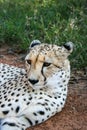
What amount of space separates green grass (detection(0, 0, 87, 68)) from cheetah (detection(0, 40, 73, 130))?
4.15ft

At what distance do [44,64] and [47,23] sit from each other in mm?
2559

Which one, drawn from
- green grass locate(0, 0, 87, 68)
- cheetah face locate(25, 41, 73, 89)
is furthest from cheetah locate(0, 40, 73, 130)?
green grass locate(0, 0, 87, 68)

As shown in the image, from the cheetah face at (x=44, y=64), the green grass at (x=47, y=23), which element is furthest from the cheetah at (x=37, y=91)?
the green grass at (x=47, y=23)

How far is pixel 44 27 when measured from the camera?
22.4ft

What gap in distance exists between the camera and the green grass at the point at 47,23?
6.21m

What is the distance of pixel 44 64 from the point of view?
14.8ft

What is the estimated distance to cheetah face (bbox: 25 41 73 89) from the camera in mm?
4469

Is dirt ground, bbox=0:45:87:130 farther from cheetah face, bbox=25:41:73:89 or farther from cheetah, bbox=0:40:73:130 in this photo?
cheetah face, bbox=25:41:73:89

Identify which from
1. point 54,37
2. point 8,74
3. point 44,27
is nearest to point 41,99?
point 8,74

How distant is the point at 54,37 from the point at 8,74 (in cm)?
135

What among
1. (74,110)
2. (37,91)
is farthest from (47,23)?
(37,91)

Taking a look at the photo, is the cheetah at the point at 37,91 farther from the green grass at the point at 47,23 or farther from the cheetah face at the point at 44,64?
the green grass at the point at 47,23

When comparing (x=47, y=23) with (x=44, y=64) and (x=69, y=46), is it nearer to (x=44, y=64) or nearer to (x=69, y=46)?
(x=69, y=46)

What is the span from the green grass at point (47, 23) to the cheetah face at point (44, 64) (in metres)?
1.27
